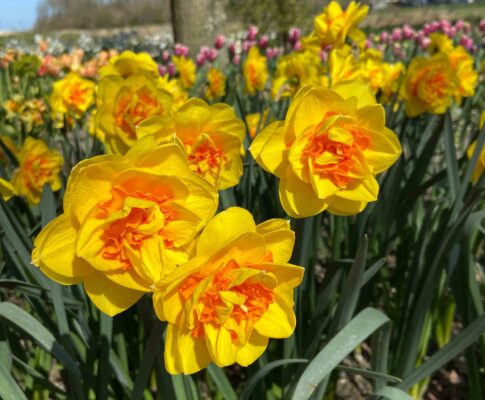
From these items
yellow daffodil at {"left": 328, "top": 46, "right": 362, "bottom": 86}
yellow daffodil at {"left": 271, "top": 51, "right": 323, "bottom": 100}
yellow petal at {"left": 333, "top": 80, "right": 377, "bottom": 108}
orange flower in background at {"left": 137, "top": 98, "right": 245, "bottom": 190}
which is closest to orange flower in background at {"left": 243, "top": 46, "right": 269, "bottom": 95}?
yellow daffodil at {"left": 271, "top": 51, "right": 323, "bottom": 100}

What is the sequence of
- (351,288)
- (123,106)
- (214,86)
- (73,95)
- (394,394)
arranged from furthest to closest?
(214,86) < (73,95) < (123,106) < (351,288) < (394,394)

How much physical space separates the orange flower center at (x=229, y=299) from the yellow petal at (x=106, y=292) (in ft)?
0.31

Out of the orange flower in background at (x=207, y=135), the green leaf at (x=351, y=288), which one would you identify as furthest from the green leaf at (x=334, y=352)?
the orange flower in background at (x=207, y=135)

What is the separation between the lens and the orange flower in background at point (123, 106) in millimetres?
1351

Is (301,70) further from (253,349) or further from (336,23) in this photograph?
(253,349)

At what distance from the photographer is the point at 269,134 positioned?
3.12ft

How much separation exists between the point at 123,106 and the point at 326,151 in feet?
2.17

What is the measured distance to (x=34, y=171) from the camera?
1671 mm

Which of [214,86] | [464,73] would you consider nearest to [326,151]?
[464,73]

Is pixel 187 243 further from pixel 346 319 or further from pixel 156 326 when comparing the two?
pixel 346 319

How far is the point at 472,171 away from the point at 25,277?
115cm

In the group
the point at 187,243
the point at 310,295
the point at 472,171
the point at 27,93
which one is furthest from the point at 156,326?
the point at 27,93

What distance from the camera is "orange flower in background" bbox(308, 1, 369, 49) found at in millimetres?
1730

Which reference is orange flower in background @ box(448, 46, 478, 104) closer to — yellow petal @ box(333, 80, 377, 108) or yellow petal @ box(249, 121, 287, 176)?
yellow petal @ box(333, 80, 377, 108)
